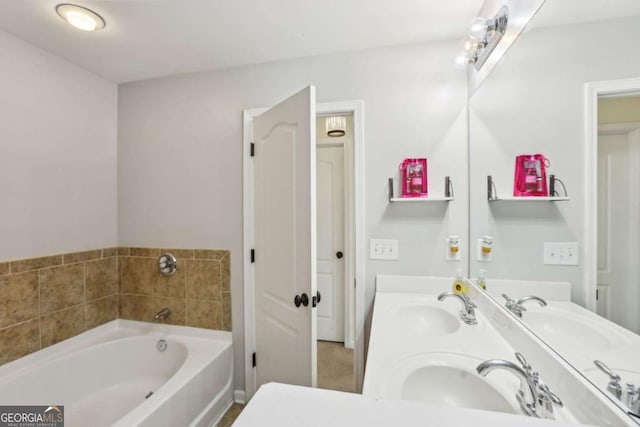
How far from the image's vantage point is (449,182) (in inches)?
61.3

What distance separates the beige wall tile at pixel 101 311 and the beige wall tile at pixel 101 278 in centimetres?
4

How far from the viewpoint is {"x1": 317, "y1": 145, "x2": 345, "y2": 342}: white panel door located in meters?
2.69

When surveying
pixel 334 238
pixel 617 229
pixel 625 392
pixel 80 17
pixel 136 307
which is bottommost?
pixel 136 307

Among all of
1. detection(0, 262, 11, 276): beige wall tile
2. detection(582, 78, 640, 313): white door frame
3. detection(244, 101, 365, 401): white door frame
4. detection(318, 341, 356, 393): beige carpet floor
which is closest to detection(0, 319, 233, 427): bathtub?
detection(244, 101, 365, 401): white door frame

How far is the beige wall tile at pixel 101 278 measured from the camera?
75.4 inches

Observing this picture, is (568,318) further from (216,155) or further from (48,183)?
(48,183)

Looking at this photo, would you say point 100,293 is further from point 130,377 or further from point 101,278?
point 130,377

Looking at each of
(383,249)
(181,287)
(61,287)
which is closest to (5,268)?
(61,287)

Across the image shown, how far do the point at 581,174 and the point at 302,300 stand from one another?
115cm

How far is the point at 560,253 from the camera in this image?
840mm

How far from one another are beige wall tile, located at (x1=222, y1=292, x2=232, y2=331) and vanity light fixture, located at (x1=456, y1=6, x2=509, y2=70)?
6.87ft

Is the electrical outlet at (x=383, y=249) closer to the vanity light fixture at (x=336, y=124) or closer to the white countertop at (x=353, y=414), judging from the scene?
the vanity light fixture at (x=336, y=124)

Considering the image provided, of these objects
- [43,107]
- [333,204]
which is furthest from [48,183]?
[333,204]

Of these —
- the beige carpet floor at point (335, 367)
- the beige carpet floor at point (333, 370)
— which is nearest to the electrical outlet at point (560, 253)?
the beige carpet floor at point (333, 370)
